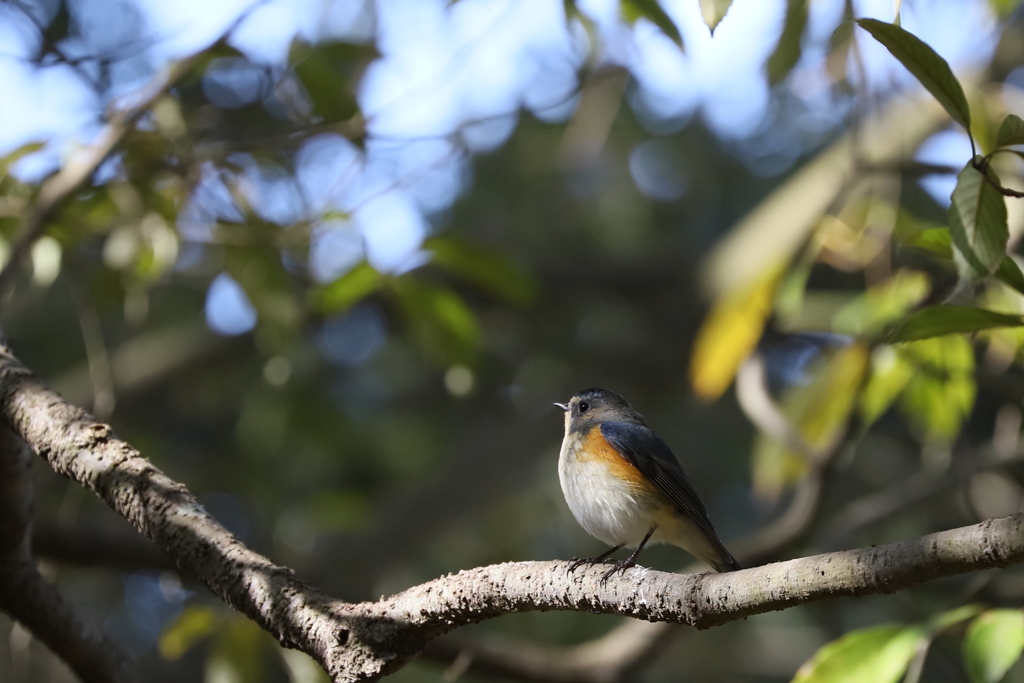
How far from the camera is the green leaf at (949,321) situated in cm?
174

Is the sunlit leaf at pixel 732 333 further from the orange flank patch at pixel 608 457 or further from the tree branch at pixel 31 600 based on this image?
the tree branch at pixel 31 600

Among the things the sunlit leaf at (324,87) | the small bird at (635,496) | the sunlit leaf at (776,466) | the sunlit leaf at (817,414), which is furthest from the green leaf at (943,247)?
the sunlit leaf at (776,466)

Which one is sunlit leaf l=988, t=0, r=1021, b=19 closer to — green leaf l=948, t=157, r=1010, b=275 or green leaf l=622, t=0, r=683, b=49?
green leaf l=622, t=0, r=683, b=49

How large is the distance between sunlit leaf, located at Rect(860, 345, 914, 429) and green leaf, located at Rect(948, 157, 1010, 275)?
1767 millimetres

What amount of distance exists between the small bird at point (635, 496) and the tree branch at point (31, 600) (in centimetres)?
158

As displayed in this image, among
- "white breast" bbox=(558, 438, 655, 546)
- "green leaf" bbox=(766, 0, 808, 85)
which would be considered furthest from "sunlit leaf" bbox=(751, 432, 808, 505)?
"green leaf" bbox=(766, 0, 808, 85)

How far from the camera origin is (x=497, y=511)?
714 cm

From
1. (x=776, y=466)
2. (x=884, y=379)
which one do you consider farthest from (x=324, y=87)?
(x=776, y=466)

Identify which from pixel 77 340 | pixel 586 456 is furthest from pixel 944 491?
pixel 77 340

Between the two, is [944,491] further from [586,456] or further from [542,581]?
[542,581]

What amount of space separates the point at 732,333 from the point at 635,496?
2.96 feet

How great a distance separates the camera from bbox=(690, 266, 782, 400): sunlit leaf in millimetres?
3490

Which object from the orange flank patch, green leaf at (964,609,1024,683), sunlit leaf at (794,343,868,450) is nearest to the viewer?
green leaf at (964,609,1024,683)

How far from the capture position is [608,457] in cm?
328
